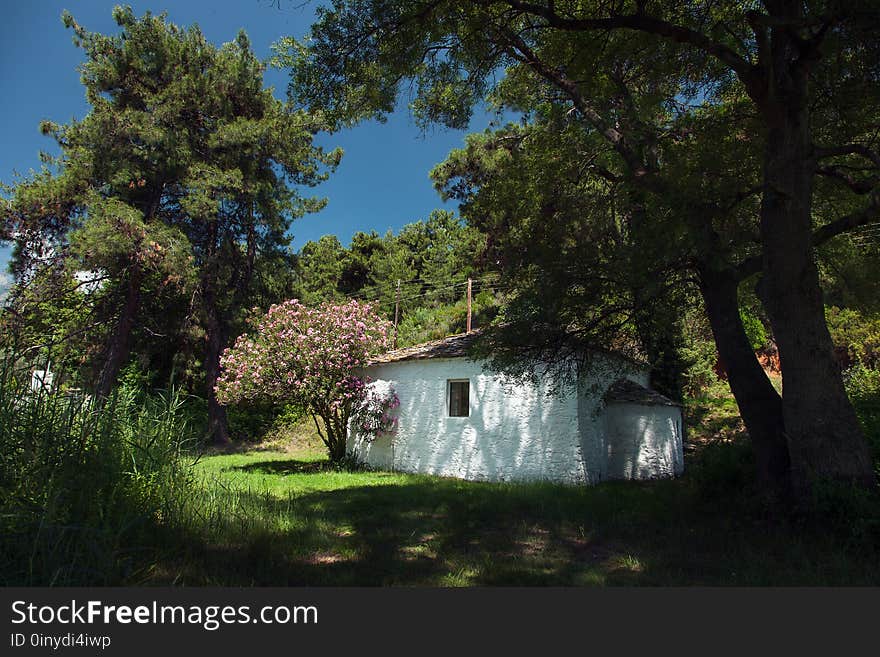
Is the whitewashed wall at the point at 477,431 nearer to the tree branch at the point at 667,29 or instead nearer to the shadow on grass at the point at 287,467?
the shadow on grass at the point at 287,467

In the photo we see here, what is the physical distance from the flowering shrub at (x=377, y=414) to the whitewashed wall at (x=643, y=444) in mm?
5319

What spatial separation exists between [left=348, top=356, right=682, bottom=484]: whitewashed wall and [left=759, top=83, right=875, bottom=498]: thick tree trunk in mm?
3414

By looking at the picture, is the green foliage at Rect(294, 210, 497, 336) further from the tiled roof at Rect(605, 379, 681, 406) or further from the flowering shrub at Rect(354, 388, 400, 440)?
the tiled roof at Rect(605, 379, 681, 406)

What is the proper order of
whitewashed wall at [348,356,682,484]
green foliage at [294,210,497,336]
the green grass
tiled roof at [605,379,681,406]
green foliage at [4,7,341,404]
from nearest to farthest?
the green grass → whitewashed wall at [348,356,682,484] → tiled roof at [605,379,681,406] → green foliage at [4,7,341,404] → green foliage at [294,210,497,336]

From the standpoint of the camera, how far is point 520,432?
10930 millimetres

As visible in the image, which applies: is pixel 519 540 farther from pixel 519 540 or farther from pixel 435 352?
pixel 435 352

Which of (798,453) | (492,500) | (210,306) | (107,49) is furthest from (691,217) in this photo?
(107,49)

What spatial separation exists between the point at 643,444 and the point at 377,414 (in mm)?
6512

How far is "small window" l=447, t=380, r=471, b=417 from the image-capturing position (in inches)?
477

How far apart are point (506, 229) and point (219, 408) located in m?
13.7

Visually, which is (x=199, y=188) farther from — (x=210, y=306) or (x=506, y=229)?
(x=506, y=229)

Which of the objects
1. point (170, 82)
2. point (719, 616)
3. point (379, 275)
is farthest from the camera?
point (379, 275)

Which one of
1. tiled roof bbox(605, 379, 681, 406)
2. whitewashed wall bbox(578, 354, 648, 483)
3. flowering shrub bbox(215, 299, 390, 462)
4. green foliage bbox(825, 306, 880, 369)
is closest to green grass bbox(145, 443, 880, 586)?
whitewashed wall bbox(578, 354, 648, 483)

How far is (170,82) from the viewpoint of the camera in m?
17.8
